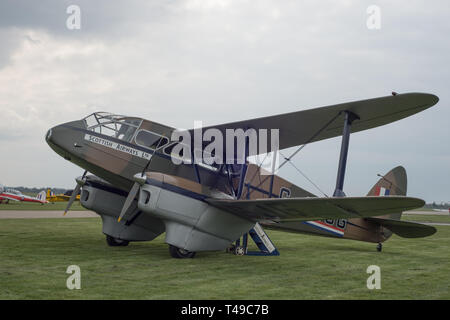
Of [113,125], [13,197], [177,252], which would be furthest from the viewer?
[13,197]

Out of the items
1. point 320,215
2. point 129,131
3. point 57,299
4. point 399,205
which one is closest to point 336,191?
point 320,215

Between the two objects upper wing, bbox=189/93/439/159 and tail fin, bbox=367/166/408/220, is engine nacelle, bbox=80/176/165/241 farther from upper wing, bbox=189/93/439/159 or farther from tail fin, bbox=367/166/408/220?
tail fin, bbox=367/166/408/220

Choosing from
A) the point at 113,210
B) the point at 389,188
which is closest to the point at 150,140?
the point at 113,210

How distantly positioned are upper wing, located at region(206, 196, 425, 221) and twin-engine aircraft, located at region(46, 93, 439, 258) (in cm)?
2

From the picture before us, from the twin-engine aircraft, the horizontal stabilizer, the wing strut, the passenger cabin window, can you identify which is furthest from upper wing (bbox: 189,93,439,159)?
the horizontal stabilizer

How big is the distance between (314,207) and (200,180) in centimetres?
318

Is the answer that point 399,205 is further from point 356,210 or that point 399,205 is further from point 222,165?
point 222,165

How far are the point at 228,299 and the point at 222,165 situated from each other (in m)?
5.78

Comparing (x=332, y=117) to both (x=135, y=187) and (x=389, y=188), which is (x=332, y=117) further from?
(x=389, y=188)

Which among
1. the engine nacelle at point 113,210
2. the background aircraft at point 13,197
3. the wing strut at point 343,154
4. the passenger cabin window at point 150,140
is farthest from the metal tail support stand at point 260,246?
the background aircraft at point 13,197

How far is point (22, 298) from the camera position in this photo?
19.0 feet

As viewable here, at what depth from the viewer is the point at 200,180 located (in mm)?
11211

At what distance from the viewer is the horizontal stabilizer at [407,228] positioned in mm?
12398
